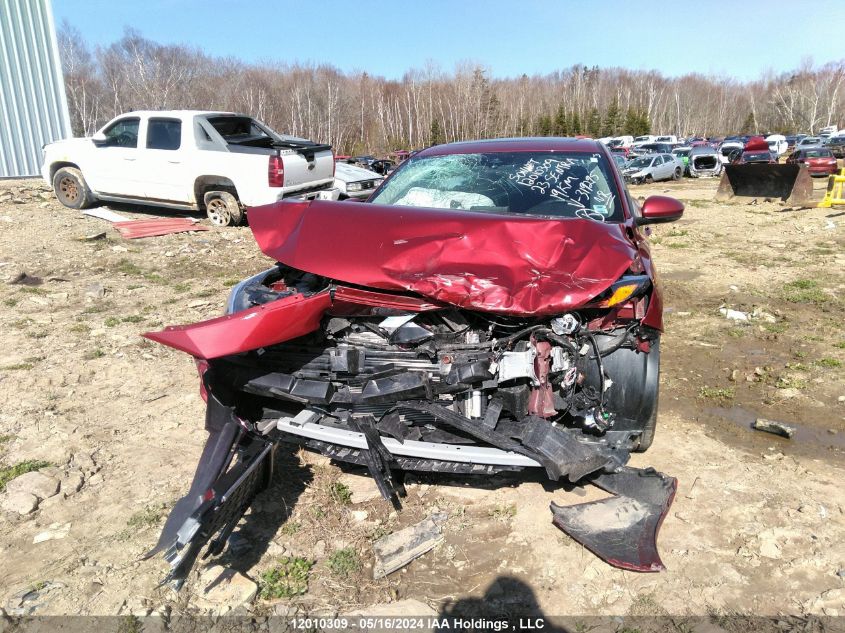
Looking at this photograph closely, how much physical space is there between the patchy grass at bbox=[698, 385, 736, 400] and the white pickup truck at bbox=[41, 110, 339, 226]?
6.90 metres

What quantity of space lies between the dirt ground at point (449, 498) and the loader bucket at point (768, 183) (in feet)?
31.4

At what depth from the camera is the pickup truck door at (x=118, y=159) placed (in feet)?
32.4

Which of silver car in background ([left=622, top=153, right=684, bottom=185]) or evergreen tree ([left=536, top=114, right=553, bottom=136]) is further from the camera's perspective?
evergreen tree ([left=536, top=114, right=553, bottom=136])

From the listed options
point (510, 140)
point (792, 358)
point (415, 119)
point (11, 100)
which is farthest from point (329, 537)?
point (415, 119)

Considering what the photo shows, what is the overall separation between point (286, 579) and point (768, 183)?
53.0ft

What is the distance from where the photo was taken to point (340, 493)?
10.2ft

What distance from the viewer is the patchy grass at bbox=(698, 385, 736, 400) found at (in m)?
4.16

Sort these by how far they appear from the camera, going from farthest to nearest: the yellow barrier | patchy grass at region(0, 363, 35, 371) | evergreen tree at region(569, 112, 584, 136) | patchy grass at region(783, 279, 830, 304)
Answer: evergreen tree at region(569, 112, 584, 136)
the yellow barrier
patchy grass at region(783, 279, 830, 304)
patchy grass at region(0, 363, 35, 371)

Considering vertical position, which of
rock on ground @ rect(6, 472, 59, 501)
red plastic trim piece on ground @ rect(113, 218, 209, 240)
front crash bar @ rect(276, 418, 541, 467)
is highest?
red plastic trim piece on ground @ rect(113, 218, 209, 240)

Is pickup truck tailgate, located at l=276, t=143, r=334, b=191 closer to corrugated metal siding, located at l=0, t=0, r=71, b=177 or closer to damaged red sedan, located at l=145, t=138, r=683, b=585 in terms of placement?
damaged red sedan, located at l=145, t=138, r=683, b=585

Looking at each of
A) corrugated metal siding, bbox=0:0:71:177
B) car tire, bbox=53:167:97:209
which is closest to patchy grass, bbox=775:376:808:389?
car tire, bbox=53:167:97:209

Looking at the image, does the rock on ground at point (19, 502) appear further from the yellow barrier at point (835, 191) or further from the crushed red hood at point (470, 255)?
the yellow barrier at point (835, 191)

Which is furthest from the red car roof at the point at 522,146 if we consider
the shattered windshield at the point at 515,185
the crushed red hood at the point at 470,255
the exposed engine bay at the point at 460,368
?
the exposed engine bay at the point at 460,368

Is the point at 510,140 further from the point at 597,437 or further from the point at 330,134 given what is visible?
the point at 330,134
